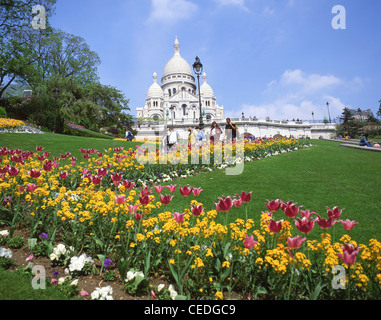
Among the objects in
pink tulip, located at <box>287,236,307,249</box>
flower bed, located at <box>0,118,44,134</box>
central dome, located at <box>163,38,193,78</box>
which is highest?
central dome, located at <box>163,38,193,78</box>

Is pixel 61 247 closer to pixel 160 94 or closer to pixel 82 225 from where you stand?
pixel 82 225

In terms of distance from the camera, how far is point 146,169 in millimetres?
7570

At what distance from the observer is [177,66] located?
3415 inches

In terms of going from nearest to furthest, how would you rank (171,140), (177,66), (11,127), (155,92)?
(171,140), (11,127), (155,92), (177,66)

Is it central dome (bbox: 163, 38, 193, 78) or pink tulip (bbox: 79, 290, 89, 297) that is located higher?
central dome (bbox: 163, 38, 193, 78)

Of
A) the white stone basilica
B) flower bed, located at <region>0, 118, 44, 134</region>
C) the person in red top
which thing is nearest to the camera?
the person in red top

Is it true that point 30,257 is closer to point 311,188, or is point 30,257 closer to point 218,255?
point 218,255

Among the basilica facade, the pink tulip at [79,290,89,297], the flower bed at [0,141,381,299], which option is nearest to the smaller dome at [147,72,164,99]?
the basilica facade

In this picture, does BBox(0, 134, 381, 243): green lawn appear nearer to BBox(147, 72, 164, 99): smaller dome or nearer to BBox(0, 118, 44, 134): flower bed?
BBox(0, 118, 44, 134): flower bed

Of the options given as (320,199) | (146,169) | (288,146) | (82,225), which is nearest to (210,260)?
(82,225)

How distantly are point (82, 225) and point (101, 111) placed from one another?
29.4 m

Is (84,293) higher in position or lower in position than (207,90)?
lower

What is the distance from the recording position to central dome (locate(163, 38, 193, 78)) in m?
86.4

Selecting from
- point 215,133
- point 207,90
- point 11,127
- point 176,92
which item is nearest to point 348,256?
point 215,133
